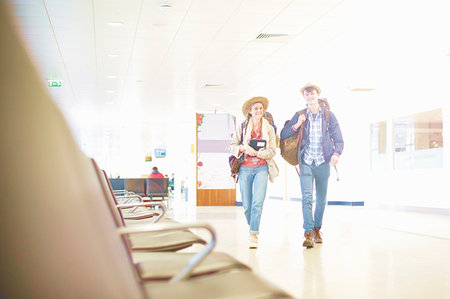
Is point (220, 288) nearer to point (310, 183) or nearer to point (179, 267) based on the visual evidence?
A: point (179, 267)

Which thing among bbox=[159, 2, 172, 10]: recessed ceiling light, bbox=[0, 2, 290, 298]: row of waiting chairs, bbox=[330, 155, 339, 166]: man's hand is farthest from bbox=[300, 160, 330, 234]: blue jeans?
bbox=[0, 2, 290, 298]: row of waiting chairs

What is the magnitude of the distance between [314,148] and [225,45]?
13.5ft

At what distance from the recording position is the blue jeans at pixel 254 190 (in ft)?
15.8

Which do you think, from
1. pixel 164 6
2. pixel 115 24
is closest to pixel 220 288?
pixel 164 6

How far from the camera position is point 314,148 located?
16.0 ft

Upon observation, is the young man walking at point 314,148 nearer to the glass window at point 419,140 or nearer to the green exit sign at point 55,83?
the green exit sign at point 55,83

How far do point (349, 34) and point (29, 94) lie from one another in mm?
7848

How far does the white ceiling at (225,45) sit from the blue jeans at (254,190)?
255 centimetres

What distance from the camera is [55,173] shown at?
2.55 feet

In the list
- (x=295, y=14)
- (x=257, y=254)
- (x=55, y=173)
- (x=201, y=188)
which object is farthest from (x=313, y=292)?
(x=201, y=188)

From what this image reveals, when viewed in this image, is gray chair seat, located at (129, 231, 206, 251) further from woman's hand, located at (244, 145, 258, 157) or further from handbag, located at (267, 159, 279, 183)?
handbag, located at (267, 159, 279, 183)

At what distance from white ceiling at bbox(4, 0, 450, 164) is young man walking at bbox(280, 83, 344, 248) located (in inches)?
81.6

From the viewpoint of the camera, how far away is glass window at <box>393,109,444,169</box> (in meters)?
12.3

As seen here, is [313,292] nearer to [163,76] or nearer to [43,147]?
[43,147]
